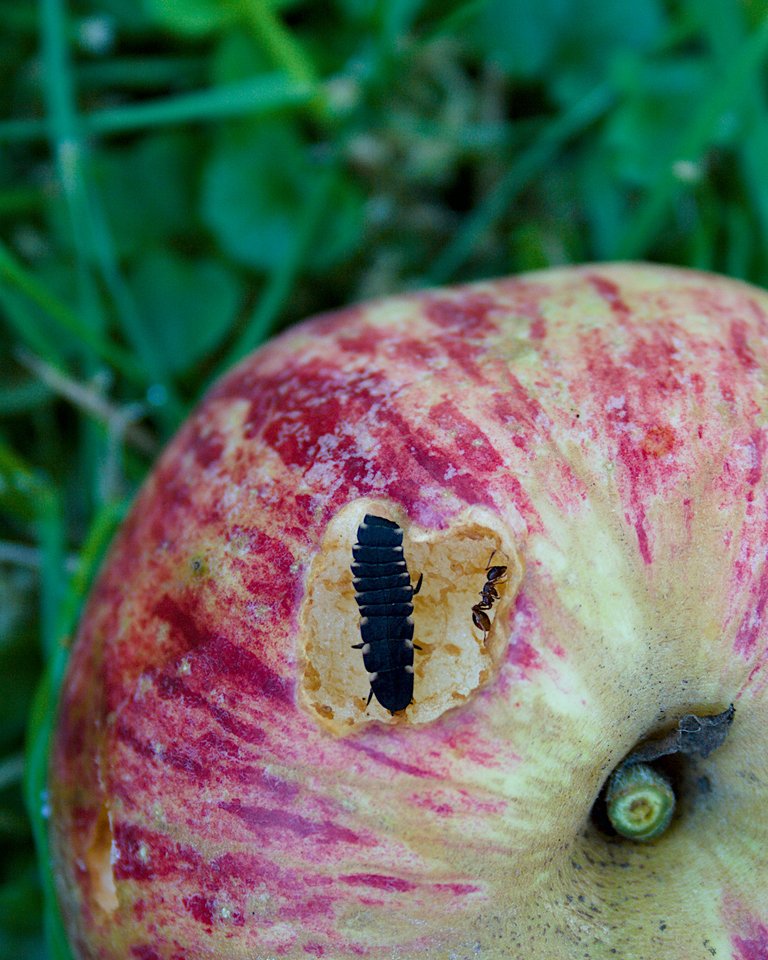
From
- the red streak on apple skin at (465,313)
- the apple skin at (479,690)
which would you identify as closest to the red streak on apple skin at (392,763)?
the apple skin at (479,690)

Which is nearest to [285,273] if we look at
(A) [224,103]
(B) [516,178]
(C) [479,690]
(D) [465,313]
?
(A) [224,103]

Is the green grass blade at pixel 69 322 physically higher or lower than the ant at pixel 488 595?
higher

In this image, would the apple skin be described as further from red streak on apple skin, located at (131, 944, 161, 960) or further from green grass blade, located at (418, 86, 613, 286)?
green grass blade, located at (418, 86, 613, 286)

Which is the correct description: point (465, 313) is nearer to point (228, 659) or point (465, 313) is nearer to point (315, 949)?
point (228, 659)

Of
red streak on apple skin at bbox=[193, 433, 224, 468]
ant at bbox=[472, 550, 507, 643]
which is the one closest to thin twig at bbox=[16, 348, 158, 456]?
red streak on apple skin at bbox=[193, 433, 224, 468]

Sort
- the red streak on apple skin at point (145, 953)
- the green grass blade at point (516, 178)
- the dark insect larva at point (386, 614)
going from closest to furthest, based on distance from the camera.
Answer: the dark insect larva at point (386, 614) → the red streak on apple skin at point (145, 953) → the green grass blade at point (516, 178)

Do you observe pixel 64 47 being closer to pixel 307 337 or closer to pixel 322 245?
pixel 322 245

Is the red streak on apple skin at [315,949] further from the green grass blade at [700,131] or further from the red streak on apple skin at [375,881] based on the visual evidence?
the green grass blade at [700,131]
